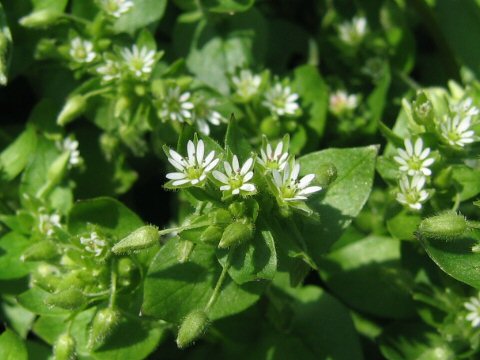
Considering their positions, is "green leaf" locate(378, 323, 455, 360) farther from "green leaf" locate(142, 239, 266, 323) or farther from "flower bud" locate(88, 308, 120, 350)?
"flower bud" locate(88, 308, 120, 350)

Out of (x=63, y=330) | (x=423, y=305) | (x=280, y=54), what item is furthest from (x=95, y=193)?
(x=423, y=305)

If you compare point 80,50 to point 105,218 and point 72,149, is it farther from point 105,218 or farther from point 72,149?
point 105,218

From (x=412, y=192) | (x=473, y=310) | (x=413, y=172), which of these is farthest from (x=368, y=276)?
(x=413, y=172)

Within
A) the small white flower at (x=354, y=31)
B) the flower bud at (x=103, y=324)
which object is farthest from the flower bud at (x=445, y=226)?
the small white flower at (x=354, y=31)

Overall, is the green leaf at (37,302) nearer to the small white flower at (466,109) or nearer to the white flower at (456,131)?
the white flower at (456,131)

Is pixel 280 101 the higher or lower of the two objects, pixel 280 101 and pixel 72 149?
the higher
